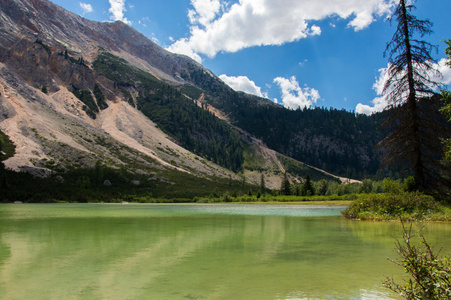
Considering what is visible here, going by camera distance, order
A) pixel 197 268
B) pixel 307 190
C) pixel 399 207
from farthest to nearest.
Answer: pixel 307 190
pixel 399 207
pixel 197 268

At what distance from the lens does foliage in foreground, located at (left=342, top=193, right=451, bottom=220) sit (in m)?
28.6

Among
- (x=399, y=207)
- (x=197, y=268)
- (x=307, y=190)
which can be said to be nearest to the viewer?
(x=197, y=268)

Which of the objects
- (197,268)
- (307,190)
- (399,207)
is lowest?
(197,268)

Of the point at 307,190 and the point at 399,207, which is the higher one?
the point at 307,190

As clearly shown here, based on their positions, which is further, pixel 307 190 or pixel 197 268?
pixel 307 190

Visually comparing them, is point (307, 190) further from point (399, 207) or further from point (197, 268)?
point (197, 268)

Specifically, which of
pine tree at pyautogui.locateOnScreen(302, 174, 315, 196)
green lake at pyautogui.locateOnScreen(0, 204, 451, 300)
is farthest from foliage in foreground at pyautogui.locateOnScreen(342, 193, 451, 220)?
pine tree at pyautogui.locateOnScreen(302, 174, 315, 196)

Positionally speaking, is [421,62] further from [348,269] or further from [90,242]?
[90,242]

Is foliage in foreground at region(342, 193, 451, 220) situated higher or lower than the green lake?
higher

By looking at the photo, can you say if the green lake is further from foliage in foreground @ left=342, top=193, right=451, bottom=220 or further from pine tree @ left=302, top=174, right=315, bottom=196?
pine tree @ left=302, top=174, right=315, bottom=196

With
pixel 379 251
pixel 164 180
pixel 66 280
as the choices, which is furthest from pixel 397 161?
pixel 164 180

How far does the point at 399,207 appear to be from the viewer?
30.2m

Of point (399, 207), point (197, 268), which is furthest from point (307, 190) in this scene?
point (197, 268)

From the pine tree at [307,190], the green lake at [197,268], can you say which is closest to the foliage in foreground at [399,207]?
the green lake at [197,268]
